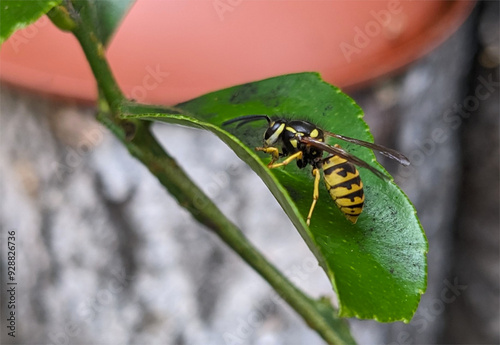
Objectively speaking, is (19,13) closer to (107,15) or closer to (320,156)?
(107,15)

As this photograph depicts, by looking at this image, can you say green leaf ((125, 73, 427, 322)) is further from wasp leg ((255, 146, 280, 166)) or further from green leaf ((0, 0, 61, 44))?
green leaf ((0, 0, 61, 44))

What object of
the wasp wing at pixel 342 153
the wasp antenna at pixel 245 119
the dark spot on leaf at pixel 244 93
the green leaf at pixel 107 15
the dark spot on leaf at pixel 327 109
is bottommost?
the wasp wing at pixel 342 153

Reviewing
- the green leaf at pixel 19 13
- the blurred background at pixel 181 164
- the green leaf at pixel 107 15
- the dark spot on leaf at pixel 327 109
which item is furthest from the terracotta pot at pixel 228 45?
the green leaf at pixel 19 13

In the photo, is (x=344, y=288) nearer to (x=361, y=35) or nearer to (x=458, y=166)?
(x=361, y=35)

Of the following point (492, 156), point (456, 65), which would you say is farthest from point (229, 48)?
point (492, 156)

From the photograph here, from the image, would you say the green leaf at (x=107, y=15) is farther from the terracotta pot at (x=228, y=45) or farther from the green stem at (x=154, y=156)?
the terracotta pot at (x=228, y=45)
